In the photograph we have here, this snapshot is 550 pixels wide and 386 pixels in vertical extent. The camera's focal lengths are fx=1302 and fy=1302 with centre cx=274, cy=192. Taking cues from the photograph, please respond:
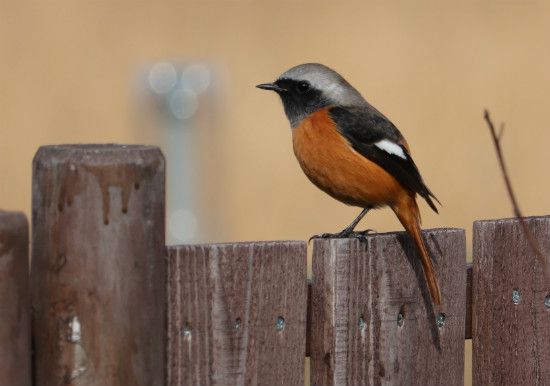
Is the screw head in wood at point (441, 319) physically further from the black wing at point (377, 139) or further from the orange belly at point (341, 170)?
the orange belly at point (341, 170)

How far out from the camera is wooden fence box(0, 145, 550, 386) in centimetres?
368

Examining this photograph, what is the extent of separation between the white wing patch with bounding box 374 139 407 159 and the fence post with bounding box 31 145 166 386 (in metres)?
2.26

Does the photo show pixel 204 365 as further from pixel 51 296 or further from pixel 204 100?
pixel 204 100

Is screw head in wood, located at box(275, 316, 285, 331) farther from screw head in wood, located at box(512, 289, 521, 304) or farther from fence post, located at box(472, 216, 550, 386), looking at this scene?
screw head in wood, located at box(512, 289, 521, 304)

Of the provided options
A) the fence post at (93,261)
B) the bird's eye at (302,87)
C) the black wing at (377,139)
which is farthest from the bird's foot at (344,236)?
the bird's eye at (302,87)

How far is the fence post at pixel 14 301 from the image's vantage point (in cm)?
360

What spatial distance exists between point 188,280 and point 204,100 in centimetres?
1167

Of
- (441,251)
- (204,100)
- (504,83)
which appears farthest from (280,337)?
(504,83)

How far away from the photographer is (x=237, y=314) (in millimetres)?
3996

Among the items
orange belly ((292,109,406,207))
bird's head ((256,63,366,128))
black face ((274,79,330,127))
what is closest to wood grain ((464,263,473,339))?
orange belly ((292,109,406,207))

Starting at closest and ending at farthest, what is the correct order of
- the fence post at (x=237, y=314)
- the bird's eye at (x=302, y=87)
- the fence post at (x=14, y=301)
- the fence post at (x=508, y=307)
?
the fence post at (x=14, y=301) < the fence post at (x=237, y=314) < the fence post at (x=508, y=307) < the bird's eye at (x=302, y=87)

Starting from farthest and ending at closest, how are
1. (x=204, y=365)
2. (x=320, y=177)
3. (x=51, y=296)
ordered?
(x=320, y=177)
(x=204, y=365)
(x=51, y=296)

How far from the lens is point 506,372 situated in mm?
4633

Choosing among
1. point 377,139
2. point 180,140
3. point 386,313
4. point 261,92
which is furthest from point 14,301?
point 261,92
